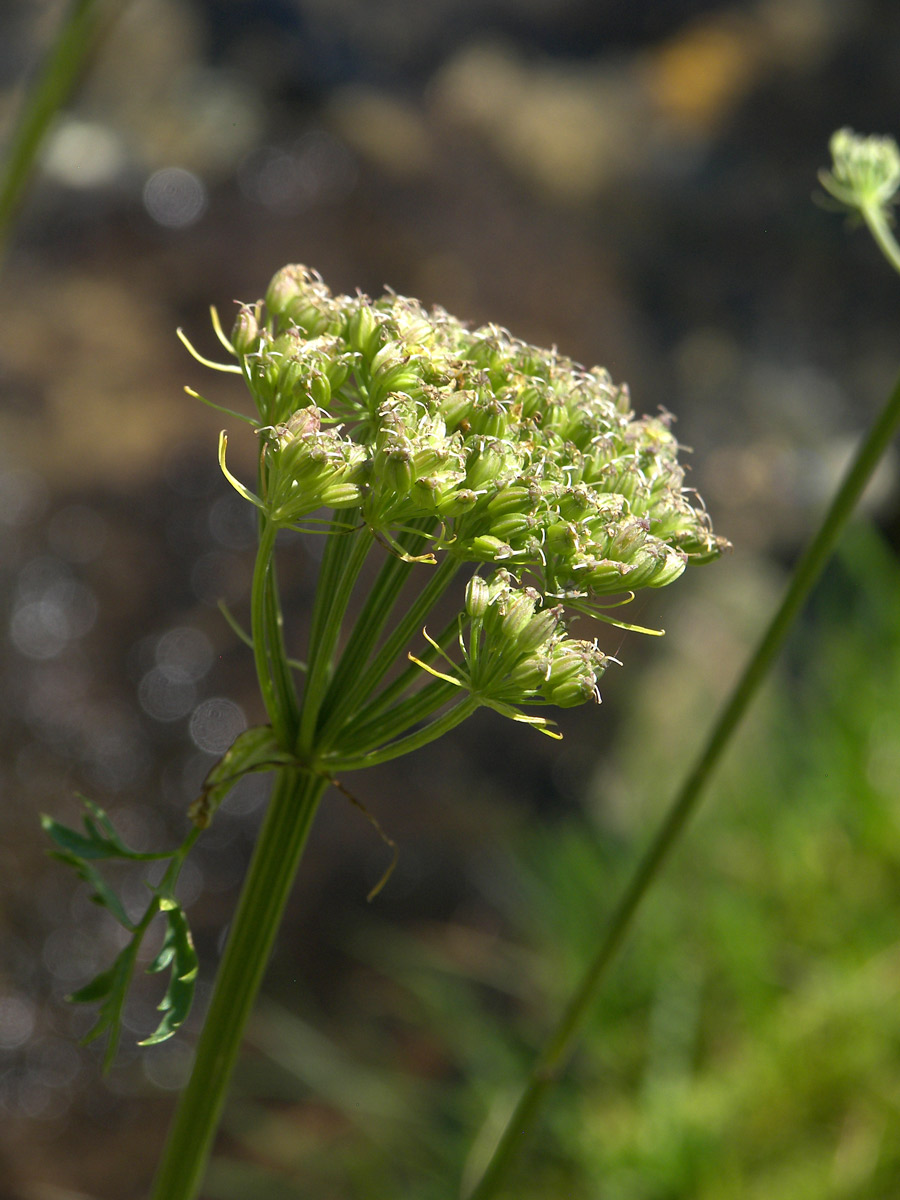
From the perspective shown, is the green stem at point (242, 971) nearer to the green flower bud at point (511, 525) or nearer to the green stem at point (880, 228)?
the green flower bud at point (511, 525)

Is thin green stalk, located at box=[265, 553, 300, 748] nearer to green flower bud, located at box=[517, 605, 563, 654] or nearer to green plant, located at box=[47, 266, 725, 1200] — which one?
green plant, located at box=[47, 266, 725, 1200]

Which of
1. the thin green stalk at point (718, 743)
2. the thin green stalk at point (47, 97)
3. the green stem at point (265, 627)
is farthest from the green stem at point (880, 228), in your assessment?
the thin green stalk at point (47, 97)

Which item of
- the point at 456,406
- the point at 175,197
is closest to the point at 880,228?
the point at 456,406

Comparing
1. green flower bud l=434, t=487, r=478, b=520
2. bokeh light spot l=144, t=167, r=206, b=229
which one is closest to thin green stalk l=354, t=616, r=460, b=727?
green flower bud l=434, t=487, r=478, b=520

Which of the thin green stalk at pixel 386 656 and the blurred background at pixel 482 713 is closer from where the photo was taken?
the thin green stalk at pixel 386 656

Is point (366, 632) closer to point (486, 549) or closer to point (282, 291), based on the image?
point (486, 549)

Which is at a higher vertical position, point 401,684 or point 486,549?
point 486,549
